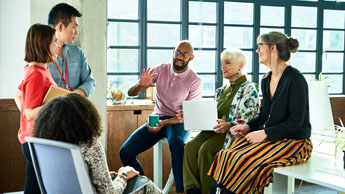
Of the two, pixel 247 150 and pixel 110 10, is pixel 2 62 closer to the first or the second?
pixel 110 10

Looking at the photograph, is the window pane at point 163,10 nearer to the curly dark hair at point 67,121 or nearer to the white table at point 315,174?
the white table at point 315,174

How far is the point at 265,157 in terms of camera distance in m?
2.75

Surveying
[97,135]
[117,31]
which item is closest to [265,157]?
[97,135]

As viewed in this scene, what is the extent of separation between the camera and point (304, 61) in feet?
21.0

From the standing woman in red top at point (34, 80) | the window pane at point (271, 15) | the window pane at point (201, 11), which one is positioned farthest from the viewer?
the window pane at point (271, 15)

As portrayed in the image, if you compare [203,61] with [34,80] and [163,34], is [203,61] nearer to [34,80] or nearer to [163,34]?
[163,34]

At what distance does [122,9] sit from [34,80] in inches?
115

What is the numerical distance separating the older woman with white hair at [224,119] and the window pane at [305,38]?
3107 mm

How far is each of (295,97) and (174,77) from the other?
1.30 m

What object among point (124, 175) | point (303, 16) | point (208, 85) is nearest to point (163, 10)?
point (208, 85)

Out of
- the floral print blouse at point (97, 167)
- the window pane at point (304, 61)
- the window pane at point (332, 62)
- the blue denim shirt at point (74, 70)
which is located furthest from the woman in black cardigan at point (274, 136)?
the window pane at point (332, 62)

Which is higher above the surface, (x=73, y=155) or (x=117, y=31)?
(x=117, y=31)

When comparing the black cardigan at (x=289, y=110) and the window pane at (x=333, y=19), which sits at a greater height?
the window pane at (x=333, y=19)

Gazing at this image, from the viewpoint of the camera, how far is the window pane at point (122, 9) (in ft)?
17.0
